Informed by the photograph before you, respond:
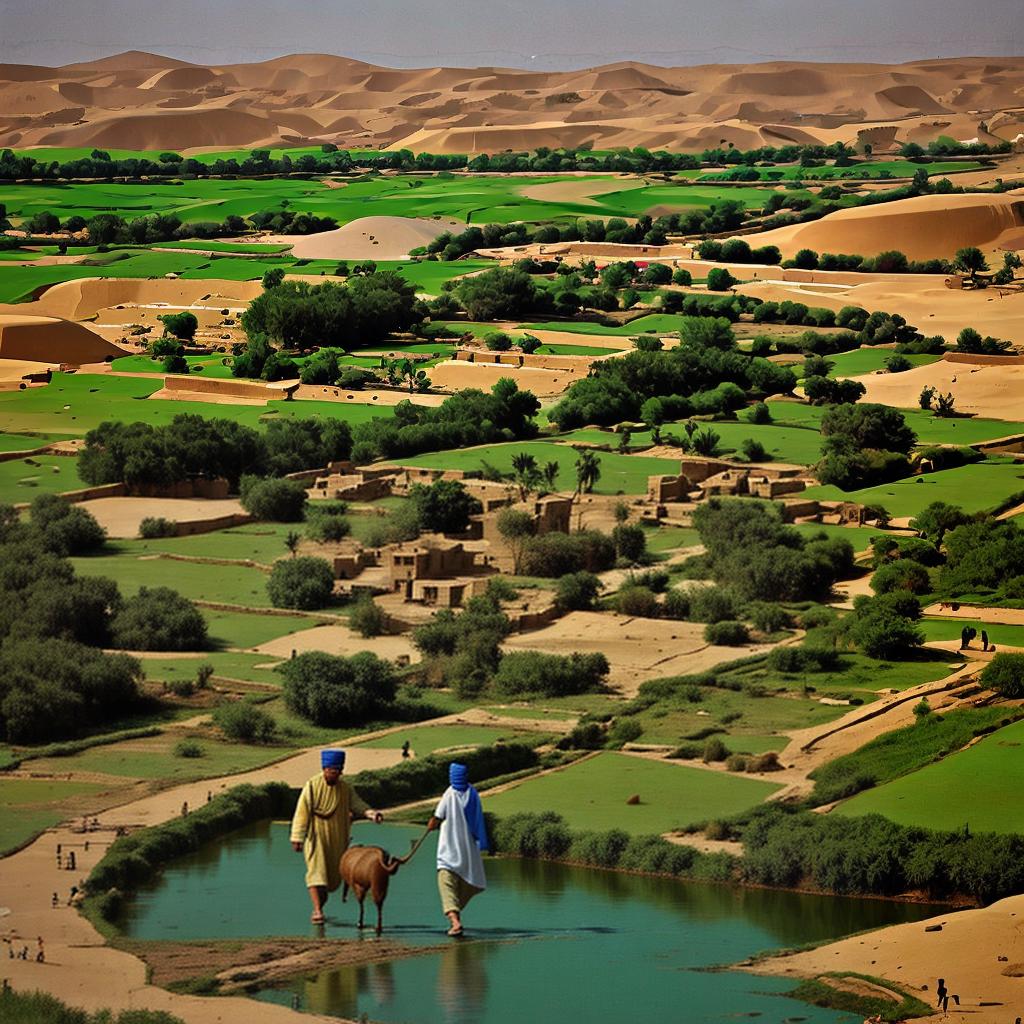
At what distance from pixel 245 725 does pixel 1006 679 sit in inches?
334

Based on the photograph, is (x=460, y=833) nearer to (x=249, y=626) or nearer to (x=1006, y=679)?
(x=1006, y=679)

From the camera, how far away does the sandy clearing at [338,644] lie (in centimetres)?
2900

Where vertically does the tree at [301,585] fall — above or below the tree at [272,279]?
below

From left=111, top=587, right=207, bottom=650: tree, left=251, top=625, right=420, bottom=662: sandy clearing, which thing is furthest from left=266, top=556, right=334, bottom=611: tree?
left=111, top=587, right=207, bottom=650: tree

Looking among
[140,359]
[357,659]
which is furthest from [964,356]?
[357,659]

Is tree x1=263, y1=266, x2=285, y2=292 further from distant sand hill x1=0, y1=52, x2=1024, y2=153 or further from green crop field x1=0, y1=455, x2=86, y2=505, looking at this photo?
distant sand hill x1=0, y1=52, x2=1024, y2=153

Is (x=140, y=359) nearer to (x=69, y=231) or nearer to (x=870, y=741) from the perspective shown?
(x=69, y=231)

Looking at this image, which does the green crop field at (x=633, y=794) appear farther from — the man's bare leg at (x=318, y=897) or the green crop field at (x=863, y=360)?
the green crop field at (x=863, y=360)

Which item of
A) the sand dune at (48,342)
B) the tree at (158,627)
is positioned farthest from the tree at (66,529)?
the sand dune at (48,342)

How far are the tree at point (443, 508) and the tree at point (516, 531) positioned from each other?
110 centimetres

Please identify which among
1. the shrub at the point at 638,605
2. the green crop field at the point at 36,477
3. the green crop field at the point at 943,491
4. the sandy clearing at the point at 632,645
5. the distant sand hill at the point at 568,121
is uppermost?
the distant sand hill at the point at 568,121

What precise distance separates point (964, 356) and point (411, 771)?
36127mm

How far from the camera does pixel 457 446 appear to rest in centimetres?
4638

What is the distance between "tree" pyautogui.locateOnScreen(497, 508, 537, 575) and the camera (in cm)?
3447
